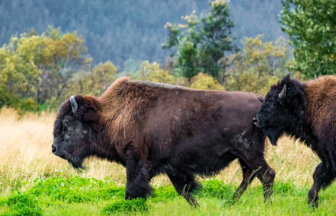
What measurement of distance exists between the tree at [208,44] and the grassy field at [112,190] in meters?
31.0

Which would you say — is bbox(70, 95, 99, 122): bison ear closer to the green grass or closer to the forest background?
the green grass

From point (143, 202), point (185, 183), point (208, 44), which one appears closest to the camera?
point (143, 202)

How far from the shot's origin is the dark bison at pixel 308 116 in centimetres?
600

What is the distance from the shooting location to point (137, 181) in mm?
6305

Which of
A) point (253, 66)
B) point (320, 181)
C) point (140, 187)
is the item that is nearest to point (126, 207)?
point (140, 187)

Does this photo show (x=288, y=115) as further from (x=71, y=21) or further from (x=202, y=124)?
(x=71, y=21)

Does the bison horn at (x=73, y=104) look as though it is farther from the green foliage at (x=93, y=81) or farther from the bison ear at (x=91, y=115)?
the green foliage at (x=93, y=81)

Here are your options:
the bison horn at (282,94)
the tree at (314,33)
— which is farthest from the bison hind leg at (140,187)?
the tree at (314,33)

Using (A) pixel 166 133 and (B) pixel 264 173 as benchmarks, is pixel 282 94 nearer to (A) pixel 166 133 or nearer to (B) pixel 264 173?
(B) pixel 264 173

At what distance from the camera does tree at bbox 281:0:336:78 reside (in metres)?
16.6

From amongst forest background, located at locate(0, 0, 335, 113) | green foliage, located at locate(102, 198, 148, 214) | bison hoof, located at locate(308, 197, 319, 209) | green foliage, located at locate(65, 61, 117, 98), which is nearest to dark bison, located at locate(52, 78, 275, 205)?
green foliage, located at locate(102, 198, 148, 214)

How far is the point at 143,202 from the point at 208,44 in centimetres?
3895

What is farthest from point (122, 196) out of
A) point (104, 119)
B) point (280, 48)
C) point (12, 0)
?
point (12, 0)

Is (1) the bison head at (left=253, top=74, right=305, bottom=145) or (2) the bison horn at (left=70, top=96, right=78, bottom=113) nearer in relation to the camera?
(1) the bison head at (left=253, top=74, right=305, bottom=145)
